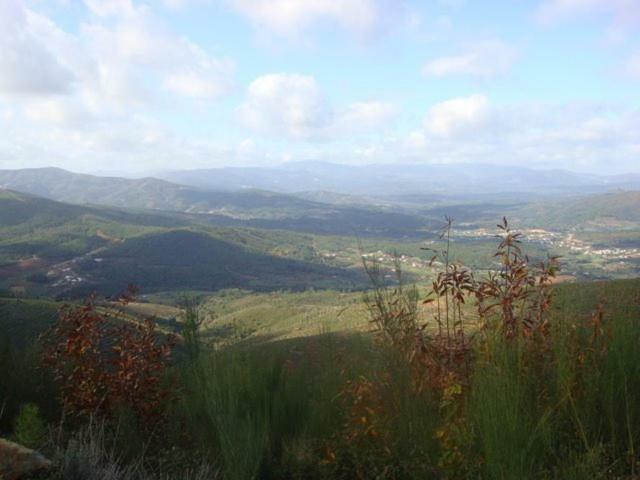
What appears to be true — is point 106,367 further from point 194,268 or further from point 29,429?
point 194,268

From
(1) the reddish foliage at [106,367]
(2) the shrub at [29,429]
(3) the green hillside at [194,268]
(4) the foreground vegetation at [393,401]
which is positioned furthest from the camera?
(3) the green hillside at [194,268]

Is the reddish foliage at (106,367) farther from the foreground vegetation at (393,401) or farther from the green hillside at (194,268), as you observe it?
the green hillside at (194,268)

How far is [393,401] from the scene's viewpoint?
156 inches

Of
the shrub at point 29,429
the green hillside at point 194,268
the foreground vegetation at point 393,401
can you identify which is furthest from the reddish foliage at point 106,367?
the green hillside at point 194,268

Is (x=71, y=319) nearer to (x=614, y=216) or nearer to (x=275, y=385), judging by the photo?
(x=275, y=385)

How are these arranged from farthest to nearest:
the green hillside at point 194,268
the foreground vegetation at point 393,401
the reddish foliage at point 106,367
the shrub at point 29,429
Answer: the green hillside at point 194,268, the reddish foliage at point 106,367, the shrub at point 29,429, the foreground vegetation at point 393,401

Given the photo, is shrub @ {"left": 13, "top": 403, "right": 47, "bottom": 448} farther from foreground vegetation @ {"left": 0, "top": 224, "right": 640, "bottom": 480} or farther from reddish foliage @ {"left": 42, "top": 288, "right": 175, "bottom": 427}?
reddish foliage @ {"left": 42, "top": 288, "right": 175, "bottom": 427}

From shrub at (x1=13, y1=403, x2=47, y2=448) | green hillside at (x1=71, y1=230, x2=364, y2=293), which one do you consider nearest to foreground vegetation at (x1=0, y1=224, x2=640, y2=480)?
shrub at (x1=13, y1=403, x2=47, y2=448)

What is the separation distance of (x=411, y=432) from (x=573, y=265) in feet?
352

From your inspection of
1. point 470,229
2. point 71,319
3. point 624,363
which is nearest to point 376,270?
point 624,363

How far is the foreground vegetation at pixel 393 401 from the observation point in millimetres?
3271

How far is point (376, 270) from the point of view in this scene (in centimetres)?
419

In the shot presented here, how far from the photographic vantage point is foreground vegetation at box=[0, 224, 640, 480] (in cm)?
327

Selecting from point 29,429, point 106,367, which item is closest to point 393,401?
point 29,429
